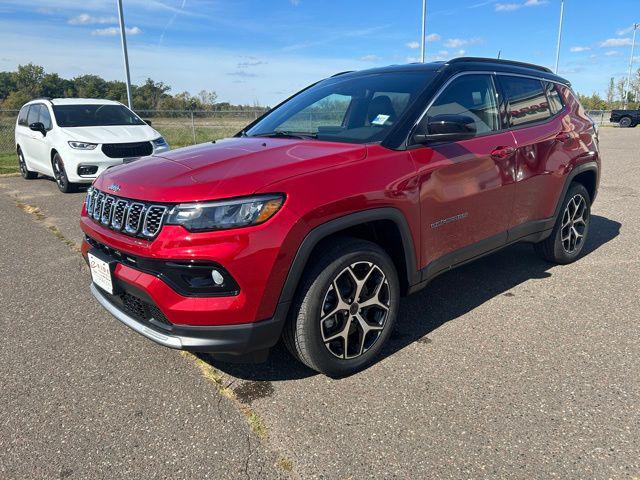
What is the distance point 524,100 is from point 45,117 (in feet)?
30.1

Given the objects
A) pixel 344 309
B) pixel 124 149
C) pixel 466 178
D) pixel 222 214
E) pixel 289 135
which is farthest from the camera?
pixel 124 149

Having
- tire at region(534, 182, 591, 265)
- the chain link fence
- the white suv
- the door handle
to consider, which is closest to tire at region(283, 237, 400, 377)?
the door handle

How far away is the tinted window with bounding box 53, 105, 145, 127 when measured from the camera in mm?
9258

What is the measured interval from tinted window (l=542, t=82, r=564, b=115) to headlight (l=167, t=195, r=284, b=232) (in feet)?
10.6

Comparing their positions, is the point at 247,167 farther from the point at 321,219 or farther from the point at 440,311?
the point at 440,311

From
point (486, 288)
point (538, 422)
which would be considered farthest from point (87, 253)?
point (486, 288)

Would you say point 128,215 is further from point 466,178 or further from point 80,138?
point 80,138

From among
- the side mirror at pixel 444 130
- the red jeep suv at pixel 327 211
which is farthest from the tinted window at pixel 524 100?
the side mirror at pixel 444 130

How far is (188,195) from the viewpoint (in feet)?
7.64

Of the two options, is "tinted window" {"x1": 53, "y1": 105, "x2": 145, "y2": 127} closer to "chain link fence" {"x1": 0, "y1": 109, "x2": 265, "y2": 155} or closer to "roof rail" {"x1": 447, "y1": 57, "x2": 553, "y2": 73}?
"roof rail" {"x1": 447, "y1": 57, "x2": 553, "y2": 73}

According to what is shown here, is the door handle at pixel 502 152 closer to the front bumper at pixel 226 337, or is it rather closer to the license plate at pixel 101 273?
the front bumper at pixel 226 337

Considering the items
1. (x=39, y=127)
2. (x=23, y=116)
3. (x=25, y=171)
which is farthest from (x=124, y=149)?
(x=25, y=171)

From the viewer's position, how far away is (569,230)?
4598mm

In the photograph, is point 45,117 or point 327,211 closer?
point 327,211
